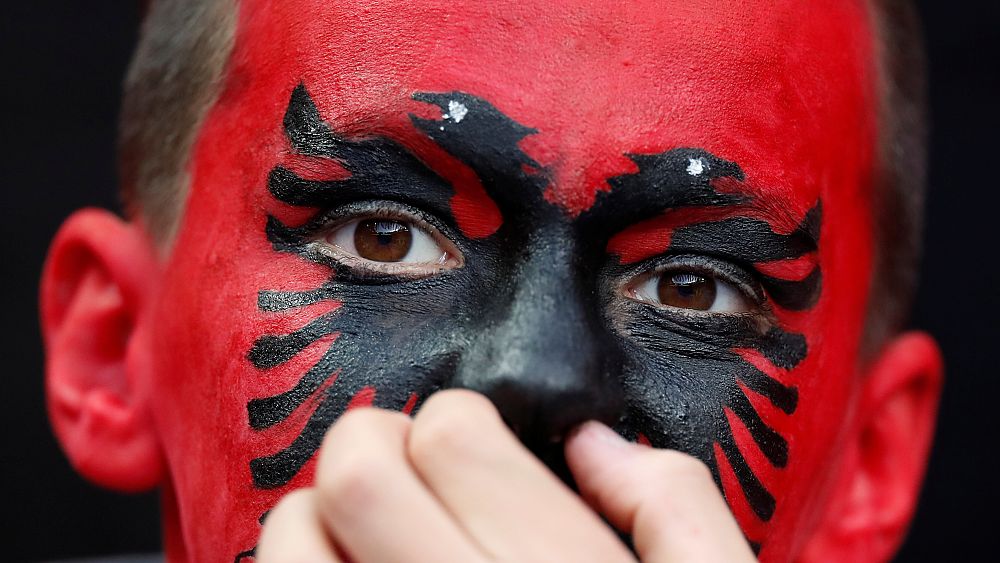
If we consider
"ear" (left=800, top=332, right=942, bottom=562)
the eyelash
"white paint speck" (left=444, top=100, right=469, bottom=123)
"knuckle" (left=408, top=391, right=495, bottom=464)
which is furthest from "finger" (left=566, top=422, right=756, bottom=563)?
"ear" (left=800, top=332, right=942, bottom=562)

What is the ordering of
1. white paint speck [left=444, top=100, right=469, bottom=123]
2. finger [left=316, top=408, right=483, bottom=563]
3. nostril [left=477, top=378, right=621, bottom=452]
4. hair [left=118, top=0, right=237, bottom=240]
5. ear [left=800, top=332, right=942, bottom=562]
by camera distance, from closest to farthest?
finger [left=316, top=408, right=483, bottom=563] < nostril [left=477, top=378, right=621, bottom=452] < white paint speck [left=444, top=100, right=469, bottom=123] < hair [left=118, top=0, right=237, bottom=240] < ear [left=800, top=332, right=942, bottom=562]

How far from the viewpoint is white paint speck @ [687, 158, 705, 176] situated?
1.44m

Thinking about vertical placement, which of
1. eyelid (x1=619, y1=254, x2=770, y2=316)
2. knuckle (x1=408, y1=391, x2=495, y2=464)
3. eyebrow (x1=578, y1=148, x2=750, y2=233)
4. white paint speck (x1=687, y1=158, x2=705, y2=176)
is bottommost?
knuckle (x1=408, y1=391, x2=495, y2=464)

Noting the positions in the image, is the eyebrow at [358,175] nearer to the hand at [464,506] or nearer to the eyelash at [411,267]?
the eyelash at [411,267]

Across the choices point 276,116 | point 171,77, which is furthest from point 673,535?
point 171,77

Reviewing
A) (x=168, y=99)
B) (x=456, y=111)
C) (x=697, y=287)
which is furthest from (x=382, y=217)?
(x=168, y=99)

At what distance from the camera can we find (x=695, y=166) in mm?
1447

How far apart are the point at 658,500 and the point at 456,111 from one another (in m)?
0.49

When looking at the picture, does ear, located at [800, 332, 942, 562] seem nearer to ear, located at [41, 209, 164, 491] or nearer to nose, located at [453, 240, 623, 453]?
nose, located at [453, 240, 623, 453]

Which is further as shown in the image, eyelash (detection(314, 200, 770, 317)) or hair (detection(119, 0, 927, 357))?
hair (detection(119, 0, 927, 357))

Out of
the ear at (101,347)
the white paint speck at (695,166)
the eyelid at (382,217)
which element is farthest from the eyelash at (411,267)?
the ear at (101,347)

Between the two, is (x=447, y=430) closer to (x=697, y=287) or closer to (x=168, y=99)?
(x=697, y=287)

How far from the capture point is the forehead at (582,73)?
142 cm

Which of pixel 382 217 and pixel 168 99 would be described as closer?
pixel 382 217
